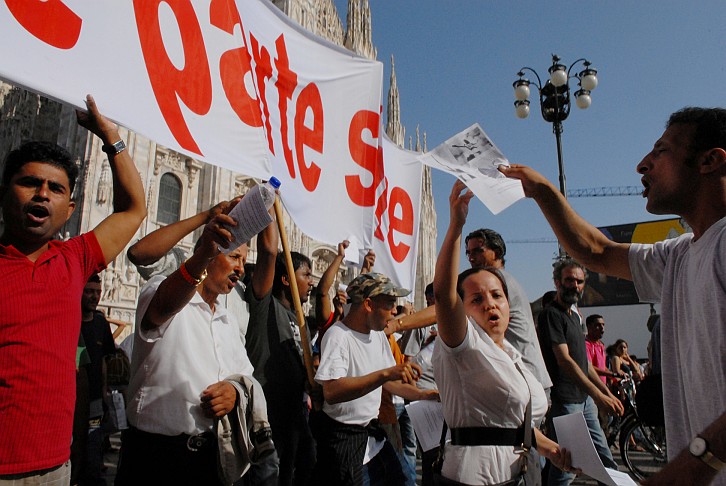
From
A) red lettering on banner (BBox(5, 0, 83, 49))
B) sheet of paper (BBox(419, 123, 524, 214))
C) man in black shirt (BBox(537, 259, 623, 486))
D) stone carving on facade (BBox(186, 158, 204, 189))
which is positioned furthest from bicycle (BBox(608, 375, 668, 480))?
stone carving on facade (BBox(186, 158, 204, 189))

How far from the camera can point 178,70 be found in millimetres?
2535

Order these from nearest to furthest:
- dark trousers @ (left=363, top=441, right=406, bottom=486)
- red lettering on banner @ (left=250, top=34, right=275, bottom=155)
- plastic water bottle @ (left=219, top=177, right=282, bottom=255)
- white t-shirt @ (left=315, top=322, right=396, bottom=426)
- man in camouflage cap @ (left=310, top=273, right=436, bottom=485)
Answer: plastic water bottle @ (left=219, top=177, right=282, bottom=255) → man in camouflage cap @ (left=310, top=273, right=436, bottom=485) → white t-shirt @ (left=315, top=322, right=396, bottom=426) → dark trousers @ (left=363, top=441, right=406, bottom=486) → red lettering on banner @ (left=250, top=34, right=275, bottom=155)

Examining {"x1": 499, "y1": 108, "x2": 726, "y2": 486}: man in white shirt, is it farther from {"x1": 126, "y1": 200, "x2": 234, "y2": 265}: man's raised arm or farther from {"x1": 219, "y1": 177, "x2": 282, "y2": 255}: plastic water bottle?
{"x1": 126, "y1": 200, "x2": 234, "y2": 265}: man's raised arm

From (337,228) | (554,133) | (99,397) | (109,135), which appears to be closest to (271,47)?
(337,228)

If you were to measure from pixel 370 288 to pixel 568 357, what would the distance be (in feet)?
5.73

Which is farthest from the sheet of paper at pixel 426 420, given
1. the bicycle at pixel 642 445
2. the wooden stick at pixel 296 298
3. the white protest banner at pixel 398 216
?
the bicycle at pixel 642 445

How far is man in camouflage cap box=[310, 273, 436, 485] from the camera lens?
2.67 m

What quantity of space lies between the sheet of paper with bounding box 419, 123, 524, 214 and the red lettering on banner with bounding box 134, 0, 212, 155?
119 centimetres

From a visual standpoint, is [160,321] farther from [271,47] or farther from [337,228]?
[271,47]

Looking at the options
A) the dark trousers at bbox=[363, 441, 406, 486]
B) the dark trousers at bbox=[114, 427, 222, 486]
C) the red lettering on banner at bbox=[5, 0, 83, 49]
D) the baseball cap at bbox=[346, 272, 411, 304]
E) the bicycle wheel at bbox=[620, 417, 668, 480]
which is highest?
the red lettering on banner at bbox=[5, 0, 83, 49]

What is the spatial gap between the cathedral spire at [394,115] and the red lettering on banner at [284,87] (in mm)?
32093

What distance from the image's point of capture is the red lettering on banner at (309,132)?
3.46 metres

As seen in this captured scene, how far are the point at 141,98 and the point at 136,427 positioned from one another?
4.59ft

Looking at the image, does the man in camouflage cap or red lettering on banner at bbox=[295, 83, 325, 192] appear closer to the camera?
the man in camouflage cap
